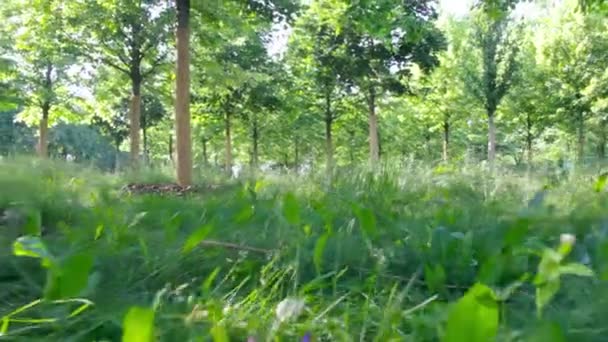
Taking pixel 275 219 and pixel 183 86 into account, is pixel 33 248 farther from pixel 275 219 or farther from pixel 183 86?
pixel 183 86

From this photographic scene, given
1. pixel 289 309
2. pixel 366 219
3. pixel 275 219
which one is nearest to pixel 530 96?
pixel 275 219

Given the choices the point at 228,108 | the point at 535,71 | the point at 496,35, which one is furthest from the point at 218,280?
the point at 535,71

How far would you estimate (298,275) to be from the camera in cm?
148

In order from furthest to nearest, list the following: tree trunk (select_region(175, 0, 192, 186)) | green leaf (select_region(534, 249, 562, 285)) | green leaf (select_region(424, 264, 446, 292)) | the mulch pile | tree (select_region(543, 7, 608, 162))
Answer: tree (select_region(543, 7, 608, 162)), tree trunk (select_region(175, 0, 192, 186)), the mulch pile, green leaf (select_region(424, 264, 446, 292)), green leaf (select_region(534, 249, 562, 285))

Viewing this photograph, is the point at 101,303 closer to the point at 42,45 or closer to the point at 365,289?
the point at 365,289

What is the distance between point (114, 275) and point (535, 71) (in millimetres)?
25293

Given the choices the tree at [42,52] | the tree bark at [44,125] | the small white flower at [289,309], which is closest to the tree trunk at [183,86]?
the tree at [42,52]

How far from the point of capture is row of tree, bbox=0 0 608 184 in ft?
35.5

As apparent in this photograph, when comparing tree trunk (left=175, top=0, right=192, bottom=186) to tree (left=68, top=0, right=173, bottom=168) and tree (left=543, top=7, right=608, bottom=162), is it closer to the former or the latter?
tree (left=68, top=0, right=173, bottom=168)

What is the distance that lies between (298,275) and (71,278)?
0.60 meters

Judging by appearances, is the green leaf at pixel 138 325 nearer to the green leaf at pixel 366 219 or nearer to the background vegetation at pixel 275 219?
the background vegetation at pixel 275 219

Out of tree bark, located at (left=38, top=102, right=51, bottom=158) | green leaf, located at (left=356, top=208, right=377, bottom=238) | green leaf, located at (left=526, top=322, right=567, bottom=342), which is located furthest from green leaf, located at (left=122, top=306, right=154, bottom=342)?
tree bark, located at (left=38, top=102, right=51, bottom=158)

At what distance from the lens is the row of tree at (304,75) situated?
35.5 ft

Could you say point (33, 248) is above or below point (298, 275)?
above
